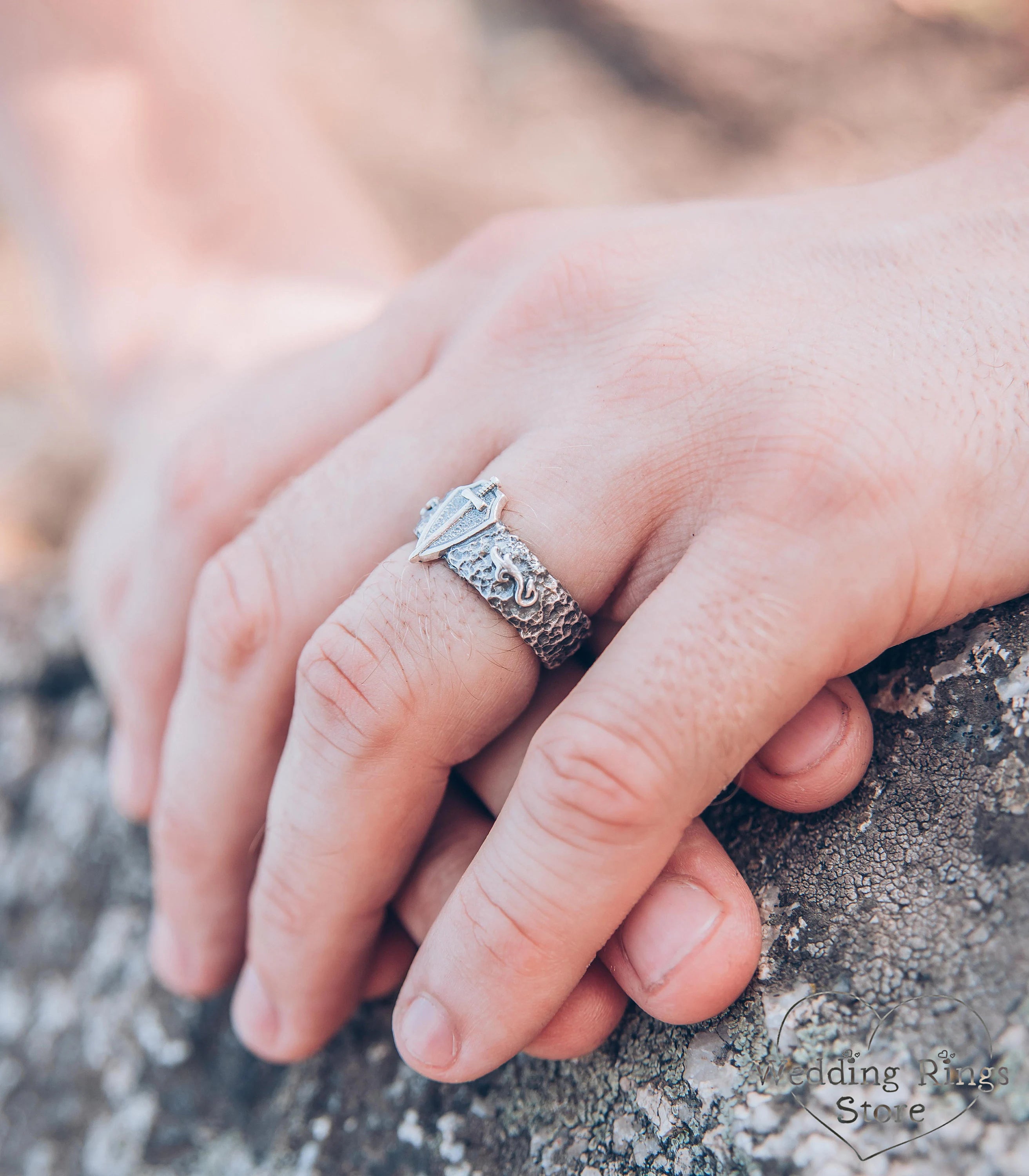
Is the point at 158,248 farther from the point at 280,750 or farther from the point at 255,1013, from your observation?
the point at 255,1013

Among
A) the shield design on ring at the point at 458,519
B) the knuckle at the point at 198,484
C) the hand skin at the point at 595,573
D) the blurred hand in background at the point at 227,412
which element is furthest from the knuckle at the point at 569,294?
the knuckle at the point at 198,484

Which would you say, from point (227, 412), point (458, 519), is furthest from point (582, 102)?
point (458, 519)

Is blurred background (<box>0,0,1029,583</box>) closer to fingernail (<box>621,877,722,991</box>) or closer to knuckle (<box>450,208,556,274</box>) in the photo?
knuckle (<box>450,208,556,274</box>)

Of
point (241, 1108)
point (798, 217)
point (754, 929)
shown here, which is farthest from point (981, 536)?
point (241, 1108)

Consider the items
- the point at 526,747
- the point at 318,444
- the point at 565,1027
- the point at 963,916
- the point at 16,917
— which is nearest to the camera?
the point at 963,916

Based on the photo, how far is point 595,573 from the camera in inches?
42.8

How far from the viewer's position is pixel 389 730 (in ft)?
3.57

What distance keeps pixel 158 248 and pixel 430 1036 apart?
2616 millimetres

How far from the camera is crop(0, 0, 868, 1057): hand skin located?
1713 mm

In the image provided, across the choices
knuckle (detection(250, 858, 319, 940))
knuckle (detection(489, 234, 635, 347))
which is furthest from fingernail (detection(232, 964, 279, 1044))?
knuckle (detection(489, 234, 635, 347))

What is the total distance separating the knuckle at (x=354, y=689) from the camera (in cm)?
109

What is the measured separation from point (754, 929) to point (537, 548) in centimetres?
52

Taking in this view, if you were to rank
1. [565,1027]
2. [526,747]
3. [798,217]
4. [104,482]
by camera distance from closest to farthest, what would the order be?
[565,1027] → [526,747] → [798,217] → [104,482]

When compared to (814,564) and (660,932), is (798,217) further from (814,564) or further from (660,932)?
(660,932)
